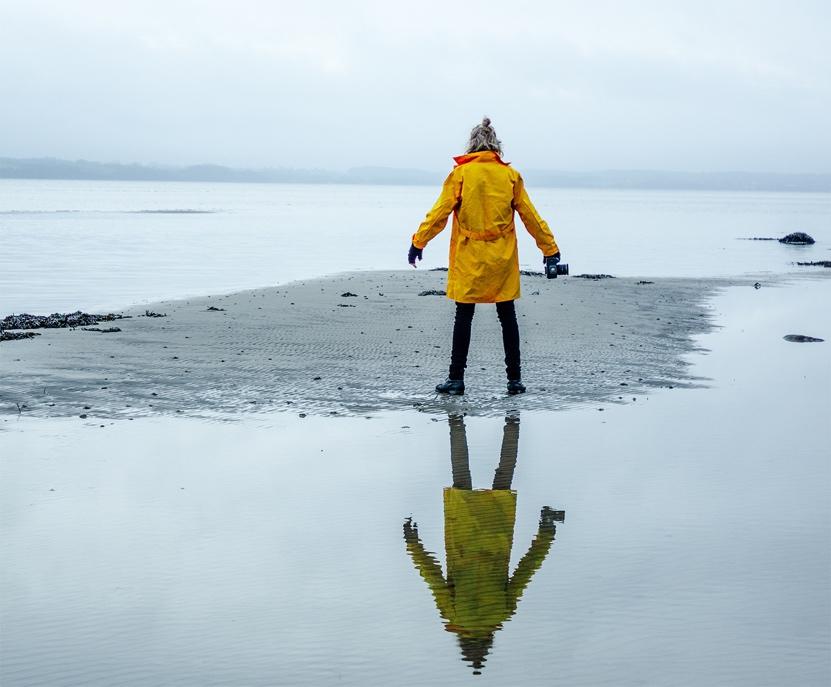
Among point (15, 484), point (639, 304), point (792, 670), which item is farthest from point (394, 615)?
point (639, 304)

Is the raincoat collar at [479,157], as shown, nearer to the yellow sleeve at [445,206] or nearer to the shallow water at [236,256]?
the yellow sleeve at [445,206]

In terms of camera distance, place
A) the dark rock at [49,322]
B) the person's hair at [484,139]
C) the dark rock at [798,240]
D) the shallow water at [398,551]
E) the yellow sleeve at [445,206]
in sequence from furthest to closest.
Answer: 1. the dark rock at [798,240]
2. the dark rock at [49,322]
3. the person's hair at [484,139]
4. the yellow sleeve at [445,206]
5. the shallow water at [398,551]

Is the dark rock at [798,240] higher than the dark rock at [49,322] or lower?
higher

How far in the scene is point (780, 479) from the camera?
5.71m

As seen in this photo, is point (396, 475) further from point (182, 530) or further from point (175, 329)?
point (175, 329)

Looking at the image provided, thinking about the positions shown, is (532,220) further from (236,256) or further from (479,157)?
(236,256)

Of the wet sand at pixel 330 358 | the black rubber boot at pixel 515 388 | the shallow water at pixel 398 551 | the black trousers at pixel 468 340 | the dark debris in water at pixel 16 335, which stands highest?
the black trousers at pixel 468 340

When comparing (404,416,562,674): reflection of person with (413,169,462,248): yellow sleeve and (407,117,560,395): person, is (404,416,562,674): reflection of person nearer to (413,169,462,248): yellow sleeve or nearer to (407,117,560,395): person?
(407,117,560,395): person

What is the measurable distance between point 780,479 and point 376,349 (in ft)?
19.3

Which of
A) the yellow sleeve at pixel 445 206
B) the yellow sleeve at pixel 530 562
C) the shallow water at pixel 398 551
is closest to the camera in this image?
the shallow water at pixel 398 551

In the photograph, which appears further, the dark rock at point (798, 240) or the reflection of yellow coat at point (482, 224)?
the dark rock at point (798, 240)

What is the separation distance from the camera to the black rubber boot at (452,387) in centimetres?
841

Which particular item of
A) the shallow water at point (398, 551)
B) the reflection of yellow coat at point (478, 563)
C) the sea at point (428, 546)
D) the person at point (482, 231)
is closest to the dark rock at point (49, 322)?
the sea at point (428, 546)

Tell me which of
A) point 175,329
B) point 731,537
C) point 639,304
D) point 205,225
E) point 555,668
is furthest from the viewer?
point 205,225
